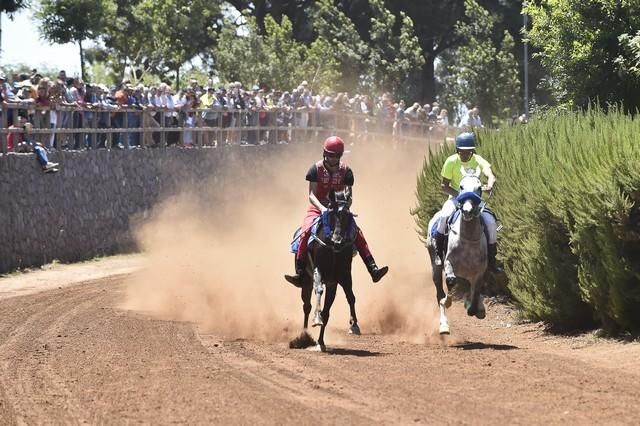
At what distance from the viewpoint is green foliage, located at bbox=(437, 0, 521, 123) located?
196 ft

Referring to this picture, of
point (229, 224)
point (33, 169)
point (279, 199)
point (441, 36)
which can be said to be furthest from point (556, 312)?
point (441, 36)

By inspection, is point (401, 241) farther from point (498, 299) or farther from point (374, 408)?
point (374, 408)

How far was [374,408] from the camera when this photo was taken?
10.5 meters

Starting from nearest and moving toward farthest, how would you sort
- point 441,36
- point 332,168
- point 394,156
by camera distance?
point 332,168 < point 394,156 < point 441,36

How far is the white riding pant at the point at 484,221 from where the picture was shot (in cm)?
1598

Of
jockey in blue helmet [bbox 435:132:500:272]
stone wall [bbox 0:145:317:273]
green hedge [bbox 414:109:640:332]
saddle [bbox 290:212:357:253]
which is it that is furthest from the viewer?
stone wall [bbox 0:145:317:273]

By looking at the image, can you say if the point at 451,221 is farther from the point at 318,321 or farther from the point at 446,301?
the point at 318,321

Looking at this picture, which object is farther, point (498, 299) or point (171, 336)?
point (498, 299)

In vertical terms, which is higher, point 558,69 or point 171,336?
point 558,69

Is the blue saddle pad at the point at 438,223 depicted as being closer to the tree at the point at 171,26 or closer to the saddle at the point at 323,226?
the saddle at the point at 323,226

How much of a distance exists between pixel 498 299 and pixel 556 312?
3.81m

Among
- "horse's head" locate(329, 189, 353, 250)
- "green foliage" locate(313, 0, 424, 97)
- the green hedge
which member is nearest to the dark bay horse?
"horse's head" locate(329, 189, 353, 250)

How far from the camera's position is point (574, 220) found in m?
16.1

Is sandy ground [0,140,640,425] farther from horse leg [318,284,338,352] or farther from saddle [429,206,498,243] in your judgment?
saddle [429,206,498,243]
